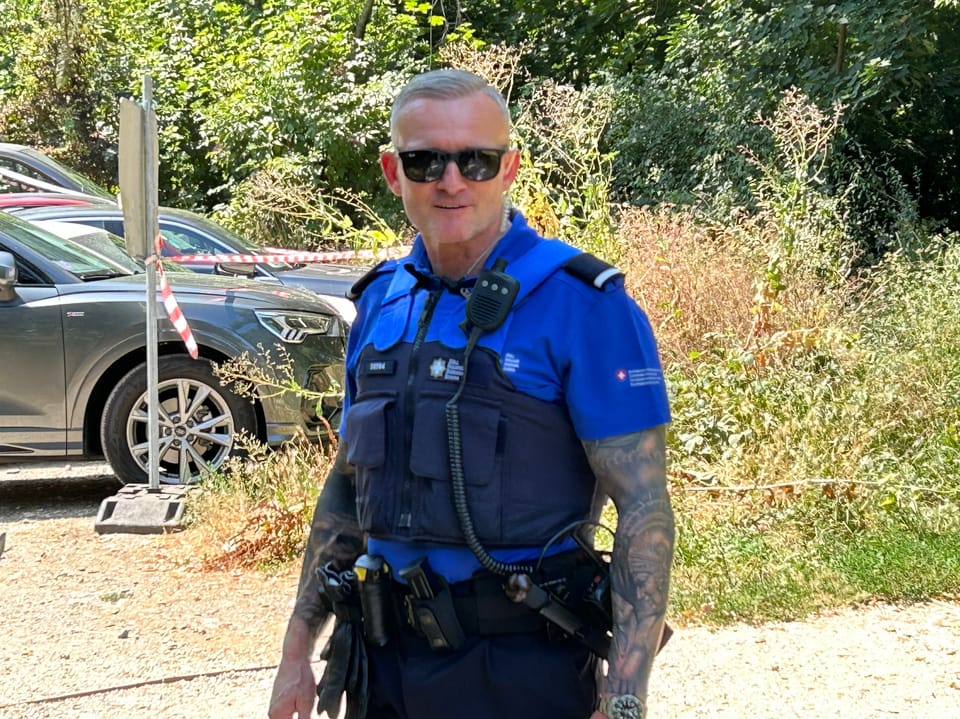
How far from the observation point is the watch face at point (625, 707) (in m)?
2.21

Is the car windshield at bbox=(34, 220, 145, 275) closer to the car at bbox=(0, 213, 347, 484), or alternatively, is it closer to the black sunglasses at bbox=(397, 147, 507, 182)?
the car at bbox=(0, 213, 347, 484)

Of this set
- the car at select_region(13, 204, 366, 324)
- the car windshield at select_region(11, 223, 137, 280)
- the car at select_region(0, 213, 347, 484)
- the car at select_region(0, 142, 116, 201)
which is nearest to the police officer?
the car at select_region(0, 213, 347, 484)

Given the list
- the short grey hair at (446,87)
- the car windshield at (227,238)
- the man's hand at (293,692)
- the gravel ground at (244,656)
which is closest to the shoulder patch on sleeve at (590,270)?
the short grey hair at (446,87)

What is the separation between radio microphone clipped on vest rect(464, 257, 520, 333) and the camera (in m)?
2.30

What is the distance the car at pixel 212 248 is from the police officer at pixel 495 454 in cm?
865

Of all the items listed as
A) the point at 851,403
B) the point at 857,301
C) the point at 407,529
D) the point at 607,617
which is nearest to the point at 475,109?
the point at 407,529

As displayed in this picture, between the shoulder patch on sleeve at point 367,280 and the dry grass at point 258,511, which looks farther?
the dry grass at point 258,511

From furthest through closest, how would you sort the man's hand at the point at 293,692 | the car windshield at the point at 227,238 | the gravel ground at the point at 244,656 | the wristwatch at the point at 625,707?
the car windshield at the point at 227,238 → the gravel ground at the point at 244,656 → the man's hand at the point at 293,692 → the wristwatch at the point at 625,707

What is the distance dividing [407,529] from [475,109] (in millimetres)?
748

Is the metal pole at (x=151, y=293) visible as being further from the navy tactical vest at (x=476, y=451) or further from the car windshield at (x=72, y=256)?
the navy tactical vest at (x=476, y=451)

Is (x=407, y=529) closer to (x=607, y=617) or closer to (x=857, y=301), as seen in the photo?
(x=607, y=617)

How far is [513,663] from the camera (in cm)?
231

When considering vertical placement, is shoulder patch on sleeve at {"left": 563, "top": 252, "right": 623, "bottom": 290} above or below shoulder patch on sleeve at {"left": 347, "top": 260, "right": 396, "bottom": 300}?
above

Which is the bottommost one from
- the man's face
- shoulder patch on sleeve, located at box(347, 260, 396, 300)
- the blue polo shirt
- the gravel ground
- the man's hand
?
the gravel ground
